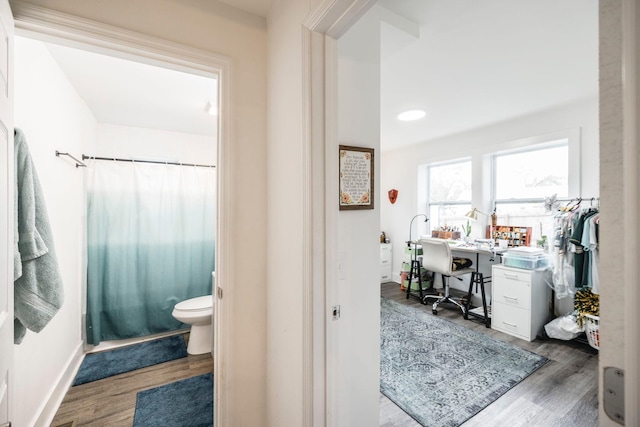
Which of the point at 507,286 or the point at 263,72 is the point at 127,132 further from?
the point at 507,286

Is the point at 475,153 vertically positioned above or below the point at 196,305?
above

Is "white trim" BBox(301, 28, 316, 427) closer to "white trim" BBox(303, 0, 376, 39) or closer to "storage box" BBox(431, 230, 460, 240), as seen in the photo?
"white trim" BBox(303, 0, 376, 39)

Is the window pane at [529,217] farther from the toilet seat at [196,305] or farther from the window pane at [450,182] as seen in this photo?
the toilet seat at [196,305]

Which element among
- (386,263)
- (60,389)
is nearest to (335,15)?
(60,389)

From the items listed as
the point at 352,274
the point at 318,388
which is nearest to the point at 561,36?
the point at 352,274

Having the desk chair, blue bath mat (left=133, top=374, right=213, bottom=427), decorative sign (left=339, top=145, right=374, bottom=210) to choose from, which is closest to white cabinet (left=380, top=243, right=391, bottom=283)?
the desk chair

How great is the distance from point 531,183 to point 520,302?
1.59 m

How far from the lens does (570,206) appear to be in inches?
117

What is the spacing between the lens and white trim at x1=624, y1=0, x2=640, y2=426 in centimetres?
38

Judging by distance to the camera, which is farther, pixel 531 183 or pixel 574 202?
pixel 531 183

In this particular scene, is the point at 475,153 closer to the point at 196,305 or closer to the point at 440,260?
the point at 440,260

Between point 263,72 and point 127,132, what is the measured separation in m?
2.34

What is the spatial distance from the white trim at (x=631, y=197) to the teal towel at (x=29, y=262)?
1.79m

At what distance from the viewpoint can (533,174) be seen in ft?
11.6
